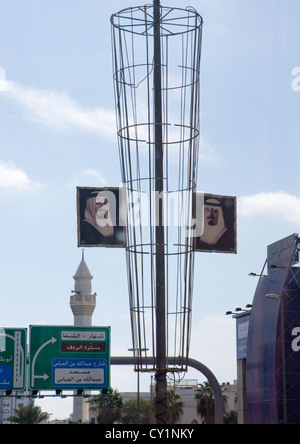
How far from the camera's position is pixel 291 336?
72188mm

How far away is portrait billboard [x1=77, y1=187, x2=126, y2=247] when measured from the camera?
16.9 meters

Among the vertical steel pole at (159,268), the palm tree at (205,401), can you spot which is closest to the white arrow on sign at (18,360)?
the vertical steel pole at (159,268)

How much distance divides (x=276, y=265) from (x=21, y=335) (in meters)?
40.8

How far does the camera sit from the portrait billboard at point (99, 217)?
16888mm

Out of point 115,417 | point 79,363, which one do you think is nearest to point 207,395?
point 115,417

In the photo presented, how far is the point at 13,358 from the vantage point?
39.5 meters

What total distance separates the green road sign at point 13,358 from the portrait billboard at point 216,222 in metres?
24.6

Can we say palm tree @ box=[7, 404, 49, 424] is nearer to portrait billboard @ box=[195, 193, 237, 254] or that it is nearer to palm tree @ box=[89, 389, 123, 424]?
palm tree @ box=[89, 389, 123, 424]

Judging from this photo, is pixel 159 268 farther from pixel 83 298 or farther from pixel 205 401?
pixel 83 298

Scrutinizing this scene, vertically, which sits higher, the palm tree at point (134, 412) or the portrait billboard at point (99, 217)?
the portrait billboard at point (99, 217)

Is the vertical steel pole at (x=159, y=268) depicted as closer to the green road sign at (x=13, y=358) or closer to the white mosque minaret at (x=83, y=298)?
the green road sign at (x=13, y=358)
